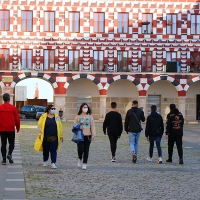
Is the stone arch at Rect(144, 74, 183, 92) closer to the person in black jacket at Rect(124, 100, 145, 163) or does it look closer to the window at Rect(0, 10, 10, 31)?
the window at Rect(0, 10, 10, 31)

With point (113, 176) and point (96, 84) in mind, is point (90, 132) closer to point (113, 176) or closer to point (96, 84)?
point (113, 176)

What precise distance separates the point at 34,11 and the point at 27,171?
36.9 metres

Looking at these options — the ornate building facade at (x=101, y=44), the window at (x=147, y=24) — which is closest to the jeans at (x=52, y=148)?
the ornate building facade at (x=101, y=44)

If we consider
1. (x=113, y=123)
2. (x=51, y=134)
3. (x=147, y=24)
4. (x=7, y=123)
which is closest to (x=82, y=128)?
(x=51, y=134)

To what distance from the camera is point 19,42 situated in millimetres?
48781

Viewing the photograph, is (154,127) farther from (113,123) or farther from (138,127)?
(113,123)

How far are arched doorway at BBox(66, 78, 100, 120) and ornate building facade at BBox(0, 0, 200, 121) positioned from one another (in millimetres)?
1500

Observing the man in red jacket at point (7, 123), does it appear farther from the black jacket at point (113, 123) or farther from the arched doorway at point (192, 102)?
the arched doorway at point (192, 102)

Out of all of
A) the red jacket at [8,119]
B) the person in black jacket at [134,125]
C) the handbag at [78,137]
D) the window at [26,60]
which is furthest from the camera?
the window at [26,60]

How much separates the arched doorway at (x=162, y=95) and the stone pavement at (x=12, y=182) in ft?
124

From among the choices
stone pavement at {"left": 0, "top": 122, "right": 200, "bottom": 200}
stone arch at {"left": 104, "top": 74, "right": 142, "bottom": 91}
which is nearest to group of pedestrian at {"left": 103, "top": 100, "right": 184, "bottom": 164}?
stone pavement at {"left": 0, "top": 122, "right": 200, "bottom": 200}

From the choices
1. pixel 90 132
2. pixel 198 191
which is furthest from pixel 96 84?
pixel 198 191

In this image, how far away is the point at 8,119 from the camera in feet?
49.7

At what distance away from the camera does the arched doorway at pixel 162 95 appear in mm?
52875
